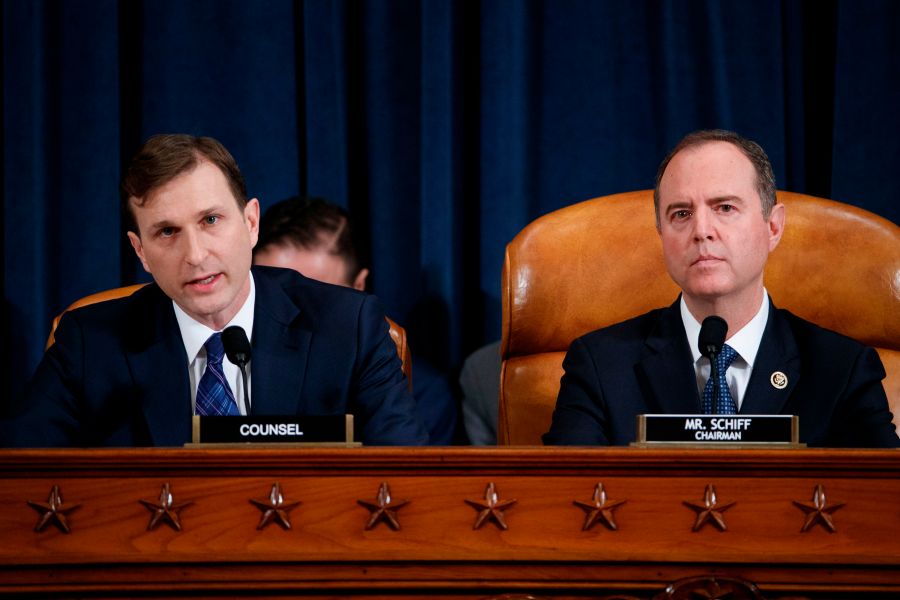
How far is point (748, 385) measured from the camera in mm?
1767

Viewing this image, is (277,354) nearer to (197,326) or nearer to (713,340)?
(197,326)

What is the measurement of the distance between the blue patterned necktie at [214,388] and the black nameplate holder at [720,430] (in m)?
0.74

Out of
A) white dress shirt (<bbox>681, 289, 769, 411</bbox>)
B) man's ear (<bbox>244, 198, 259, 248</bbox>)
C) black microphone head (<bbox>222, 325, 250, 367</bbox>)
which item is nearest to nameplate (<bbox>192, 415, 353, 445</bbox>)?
black microphone head (<bbox>222, 325, 250, 367</bbox>)

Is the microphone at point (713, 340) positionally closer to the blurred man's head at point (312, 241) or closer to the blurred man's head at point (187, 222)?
the blurred man's head at point (187, 222)

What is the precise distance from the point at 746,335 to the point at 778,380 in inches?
3.9

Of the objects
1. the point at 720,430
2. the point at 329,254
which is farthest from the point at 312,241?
the point at 720,430

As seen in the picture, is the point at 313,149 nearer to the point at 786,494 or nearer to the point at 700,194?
the point at 700,194

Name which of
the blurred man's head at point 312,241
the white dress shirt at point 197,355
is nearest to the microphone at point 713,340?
the white dress shirt at point 197,355

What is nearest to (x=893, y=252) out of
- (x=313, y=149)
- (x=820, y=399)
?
(x=820, y=399)

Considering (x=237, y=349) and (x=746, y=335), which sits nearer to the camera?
(x=237, y=349)

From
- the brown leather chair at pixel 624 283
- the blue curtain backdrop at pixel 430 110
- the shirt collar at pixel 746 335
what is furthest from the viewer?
the blue curtain backdrop at pixel 430 110

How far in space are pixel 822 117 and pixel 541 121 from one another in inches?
30.6

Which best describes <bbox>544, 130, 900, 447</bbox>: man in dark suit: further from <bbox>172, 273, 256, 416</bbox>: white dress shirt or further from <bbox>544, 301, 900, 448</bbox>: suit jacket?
<bbox>172, 273, 256, 416</bbox>: white dress shirt

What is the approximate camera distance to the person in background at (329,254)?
8.75 feet
